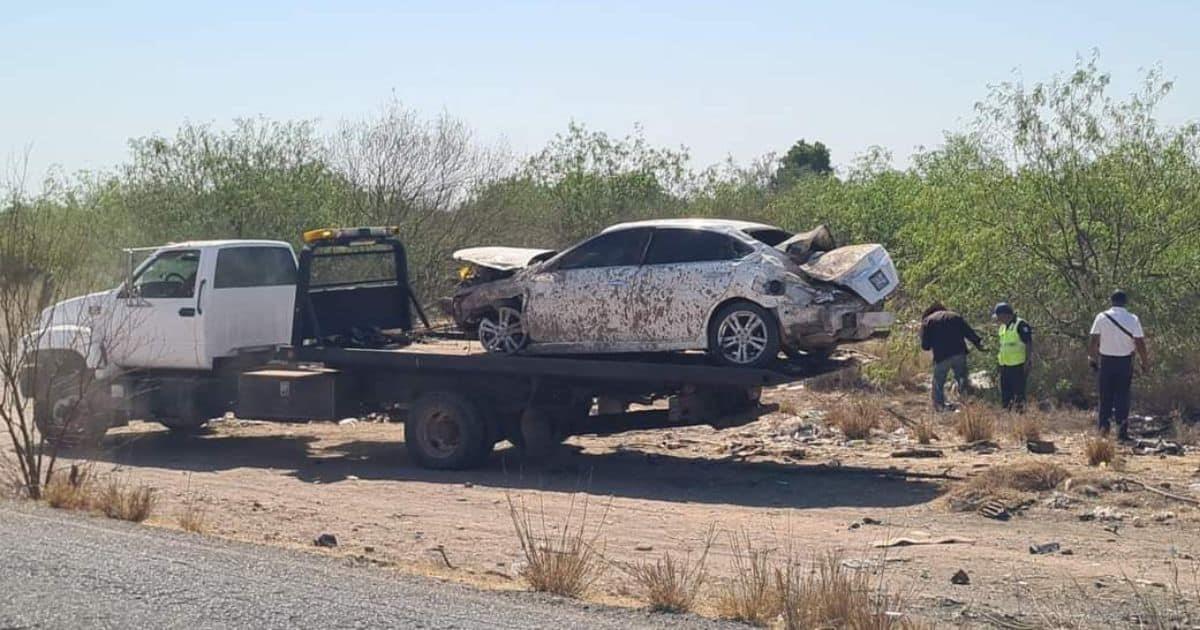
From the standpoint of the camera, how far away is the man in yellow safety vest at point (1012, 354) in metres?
19.2

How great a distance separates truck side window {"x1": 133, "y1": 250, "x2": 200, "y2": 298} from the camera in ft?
56.1

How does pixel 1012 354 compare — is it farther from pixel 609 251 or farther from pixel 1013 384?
pixel 609 251

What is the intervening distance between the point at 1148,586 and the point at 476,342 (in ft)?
28.8

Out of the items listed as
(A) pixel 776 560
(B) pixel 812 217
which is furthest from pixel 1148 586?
(B) pixel 812 217

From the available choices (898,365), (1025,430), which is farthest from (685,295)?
(898,365)

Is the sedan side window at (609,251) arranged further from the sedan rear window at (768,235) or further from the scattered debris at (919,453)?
the scattered debris at (919,453)

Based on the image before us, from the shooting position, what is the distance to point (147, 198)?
32.0 metres

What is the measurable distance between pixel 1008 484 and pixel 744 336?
276cm

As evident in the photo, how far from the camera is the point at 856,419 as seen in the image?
18.1 metres

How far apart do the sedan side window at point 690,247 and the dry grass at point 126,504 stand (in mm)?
5341

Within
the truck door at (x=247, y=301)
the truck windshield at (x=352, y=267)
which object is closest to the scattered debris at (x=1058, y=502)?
the truck windshield at (x=352, y=267)

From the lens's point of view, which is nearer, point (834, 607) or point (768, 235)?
point (834, 607)

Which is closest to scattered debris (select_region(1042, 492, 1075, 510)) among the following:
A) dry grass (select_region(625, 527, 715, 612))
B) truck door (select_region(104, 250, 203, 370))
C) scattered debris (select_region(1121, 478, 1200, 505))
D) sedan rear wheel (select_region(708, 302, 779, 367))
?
scattered debris (select_region(1121, 478, 1200, 505))

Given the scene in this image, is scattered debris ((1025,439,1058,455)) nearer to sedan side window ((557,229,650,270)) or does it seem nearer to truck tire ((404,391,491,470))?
sedan side window ((557,229,650,270))
